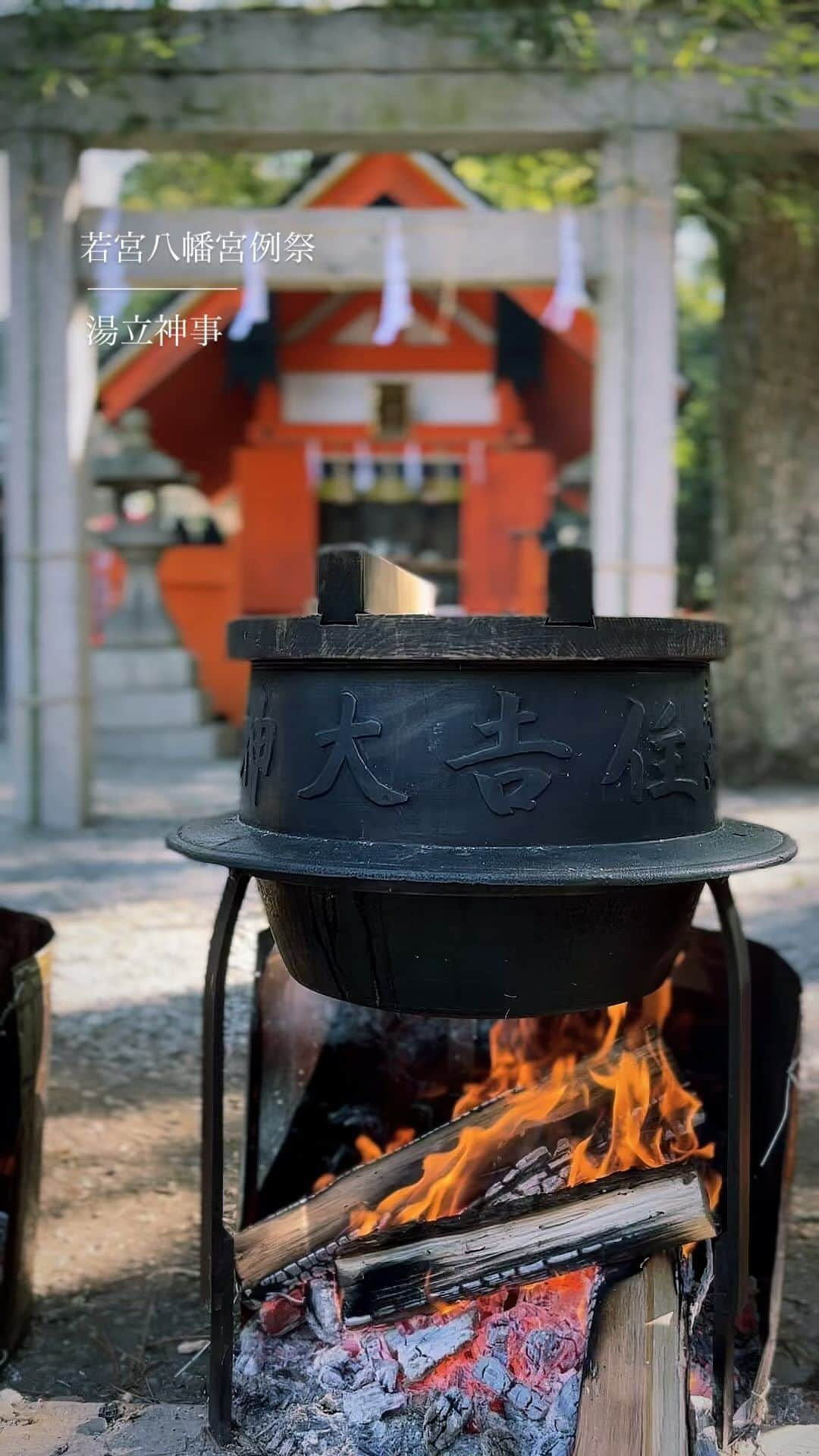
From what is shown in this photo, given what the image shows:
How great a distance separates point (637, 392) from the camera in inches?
289

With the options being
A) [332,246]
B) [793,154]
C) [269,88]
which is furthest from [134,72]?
[793,154]

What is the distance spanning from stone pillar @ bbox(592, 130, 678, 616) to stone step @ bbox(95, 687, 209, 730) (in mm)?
5113

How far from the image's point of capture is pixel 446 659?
1.71 meters

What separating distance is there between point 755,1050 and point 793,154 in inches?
292

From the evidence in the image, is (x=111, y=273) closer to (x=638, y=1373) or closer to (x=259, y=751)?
(x=259, y=751)

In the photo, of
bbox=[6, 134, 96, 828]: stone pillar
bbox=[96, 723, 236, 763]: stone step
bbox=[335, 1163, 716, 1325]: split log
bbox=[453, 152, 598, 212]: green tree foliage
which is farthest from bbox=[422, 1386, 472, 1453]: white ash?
bbox=[96, 723, 236, 763]: stone step

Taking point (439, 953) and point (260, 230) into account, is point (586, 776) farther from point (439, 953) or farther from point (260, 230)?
point (260, 230)

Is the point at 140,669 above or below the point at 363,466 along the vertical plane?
below

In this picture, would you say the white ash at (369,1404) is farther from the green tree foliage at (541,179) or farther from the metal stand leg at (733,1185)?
the green tree foliage at (541,179)

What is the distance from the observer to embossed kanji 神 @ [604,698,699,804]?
178 cm

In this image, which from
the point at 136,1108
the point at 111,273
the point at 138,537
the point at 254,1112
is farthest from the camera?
the point at 138,537

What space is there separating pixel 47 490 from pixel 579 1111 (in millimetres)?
5870

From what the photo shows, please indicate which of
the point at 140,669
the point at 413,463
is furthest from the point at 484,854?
the point at 413,463

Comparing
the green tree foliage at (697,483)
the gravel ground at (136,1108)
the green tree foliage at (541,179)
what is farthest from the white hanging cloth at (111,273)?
the green tree foliage at (697,483)
